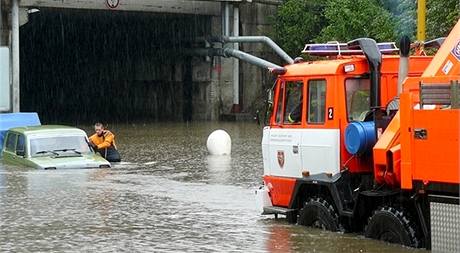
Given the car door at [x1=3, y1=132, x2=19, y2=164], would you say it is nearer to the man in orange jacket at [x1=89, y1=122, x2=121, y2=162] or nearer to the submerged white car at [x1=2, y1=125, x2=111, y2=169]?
the submerged white car at [x1=2, y1=125, x2=111, y2=169]

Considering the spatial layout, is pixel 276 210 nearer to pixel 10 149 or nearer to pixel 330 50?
pixel 330 50

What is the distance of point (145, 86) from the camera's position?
5519 centimetres

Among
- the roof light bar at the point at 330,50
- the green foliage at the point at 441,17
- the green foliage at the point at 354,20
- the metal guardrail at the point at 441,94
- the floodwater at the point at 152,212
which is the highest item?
the green foliage at the point at 354,20

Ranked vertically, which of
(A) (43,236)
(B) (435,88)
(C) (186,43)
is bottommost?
(A) (43,236)

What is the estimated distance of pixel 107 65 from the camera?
56562mm

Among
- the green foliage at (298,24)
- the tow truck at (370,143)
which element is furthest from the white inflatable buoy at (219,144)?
the green foliage at (298,24)

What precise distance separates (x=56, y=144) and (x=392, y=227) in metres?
13.9

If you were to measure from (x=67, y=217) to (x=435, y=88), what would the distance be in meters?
6.57

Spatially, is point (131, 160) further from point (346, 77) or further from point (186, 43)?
point (186, 43)

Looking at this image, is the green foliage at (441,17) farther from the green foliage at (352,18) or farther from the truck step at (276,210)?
the green foliage at (352,18)

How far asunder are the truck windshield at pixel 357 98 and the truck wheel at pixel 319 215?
45.3 inches

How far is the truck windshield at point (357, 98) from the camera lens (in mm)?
13031

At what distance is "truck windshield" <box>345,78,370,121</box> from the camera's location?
1303cm

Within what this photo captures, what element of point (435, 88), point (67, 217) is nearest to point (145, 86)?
point (67, 217)
